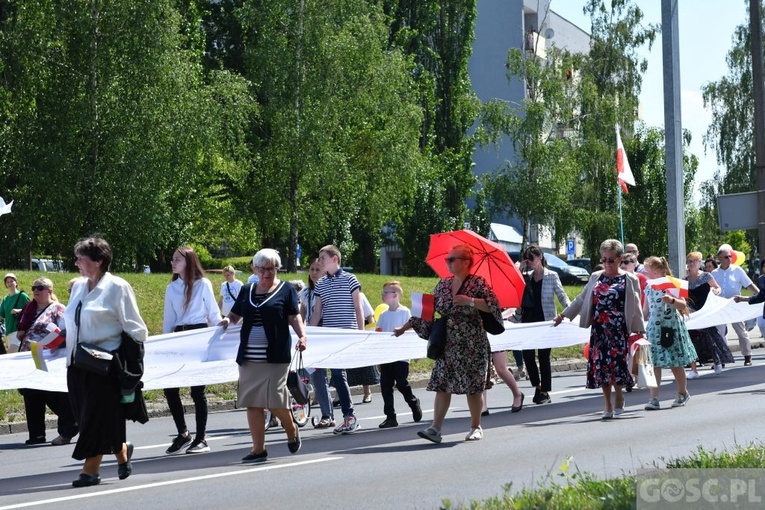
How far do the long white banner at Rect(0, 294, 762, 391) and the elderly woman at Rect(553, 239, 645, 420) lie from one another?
2174mm

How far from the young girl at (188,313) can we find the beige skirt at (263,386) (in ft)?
4.73

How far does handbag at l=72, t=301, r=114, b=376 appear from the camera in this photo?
9.47 meters

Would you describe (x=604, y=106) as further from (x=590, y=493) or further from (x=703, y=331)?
(x=590, y=493)

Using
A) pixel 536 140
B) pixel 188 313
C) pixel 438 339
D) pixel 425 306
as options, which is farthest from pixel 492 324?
pixel 536 140

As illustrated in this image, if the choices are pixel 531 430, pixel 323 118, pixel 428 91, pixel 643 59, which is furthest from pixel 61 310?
pixel 643 59

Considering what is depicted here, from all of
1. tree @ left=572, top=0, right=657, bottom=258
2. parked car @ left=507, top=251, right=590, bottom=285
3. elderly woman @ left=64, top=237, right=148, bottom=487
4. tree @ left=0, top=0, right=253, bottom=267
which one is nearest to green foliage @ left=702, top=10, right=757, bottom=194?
tree @ left=572, top=0, right=657, bottom=258

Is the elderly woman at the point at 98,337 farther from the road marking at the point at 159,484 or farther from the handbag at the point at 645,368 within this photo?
the handbag at the point at 645,368

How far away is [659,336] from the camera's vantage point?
50.3ft

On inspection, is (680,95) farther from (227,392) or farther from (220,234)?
(220,234)

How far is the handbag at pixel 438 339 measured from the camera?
11891 mm

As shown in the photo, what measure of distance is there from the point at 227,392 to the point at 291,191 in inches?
1056

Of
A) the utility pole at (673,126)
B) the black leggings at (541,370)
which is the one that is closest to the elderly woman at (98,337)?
the black leggings at (541,370)

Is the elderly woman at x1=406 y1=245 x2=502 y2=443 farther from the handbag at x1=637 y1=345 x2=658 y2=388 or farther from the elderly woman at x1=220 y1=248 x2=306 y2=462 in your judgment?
the handbag at x1=637 y1=345 x2=658 y2=388

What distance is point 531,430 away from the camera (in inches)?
512
